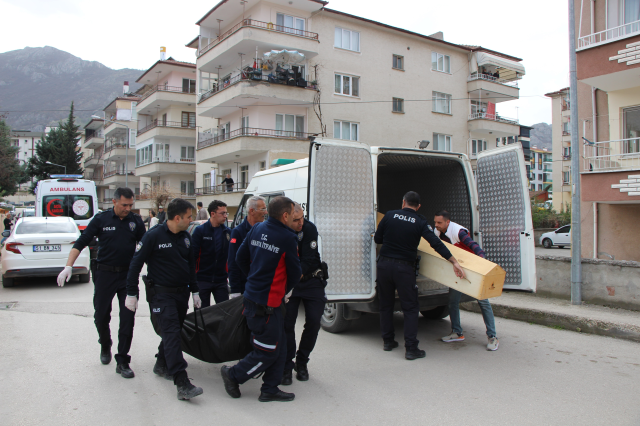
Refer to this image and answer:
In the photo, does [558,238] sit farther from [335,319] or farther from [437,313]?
[335,319]

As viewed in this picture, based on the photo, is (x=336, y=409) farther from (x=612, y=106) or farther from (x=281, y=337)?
(x=612, y=106)

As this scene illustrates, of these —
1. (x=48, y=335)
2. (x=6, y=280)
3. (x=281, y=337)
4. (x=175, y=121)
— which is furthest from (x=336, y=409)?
(x=175, y=121)

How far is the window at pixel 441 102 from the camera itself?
32.3 metres

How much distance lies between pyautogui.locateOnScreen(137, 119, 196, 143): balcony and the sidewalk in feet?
106

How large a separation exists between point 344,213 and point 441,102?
95.3 feet

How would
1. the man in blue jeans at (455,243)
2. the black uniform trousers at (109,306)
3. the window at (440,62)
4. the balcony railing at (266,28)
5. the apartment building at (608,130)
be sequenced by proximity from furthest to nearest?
the window at (440,62) → the balcony railing at (266,28) → the apartment building at (608,130) → the man in blue jeans at (455,243) → the black uniform trousers at (109,306)

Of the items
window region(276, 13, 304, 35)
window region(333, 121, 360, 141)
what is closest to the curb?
window region(333, 121, 360, 141)

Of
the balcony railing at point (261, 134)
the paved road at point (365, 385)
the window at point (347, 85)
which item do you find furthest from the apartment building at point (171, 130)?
the paved road at point (365, 385)

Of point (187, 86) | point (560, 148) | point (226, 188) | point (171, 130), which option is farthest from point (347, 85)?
point (560, 148)

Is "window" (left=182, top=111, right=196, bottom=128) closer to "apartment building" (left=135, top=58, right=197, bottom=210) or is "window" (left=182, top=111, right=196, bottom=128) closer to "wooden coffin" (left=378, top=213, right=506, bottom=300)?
"apartment building" (left=135, top=58, right=197, bottom=210)

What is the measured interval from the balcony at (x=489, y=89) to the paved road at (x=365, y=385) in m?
29.8

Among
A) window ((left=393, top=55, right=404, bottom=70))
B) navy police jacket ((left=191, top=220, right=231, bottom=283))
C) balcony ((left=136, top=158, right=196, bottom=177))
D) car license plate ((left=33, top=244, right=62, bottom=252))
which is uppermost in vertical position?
window ((left=393, top=55, right=404, bottom=70))

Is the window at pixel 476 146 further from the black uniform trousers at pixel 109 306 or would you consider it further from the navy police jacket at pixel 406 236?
the black uniform trousers at pixel 109 306

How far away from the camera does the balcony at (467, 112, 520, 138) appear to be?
110ft
